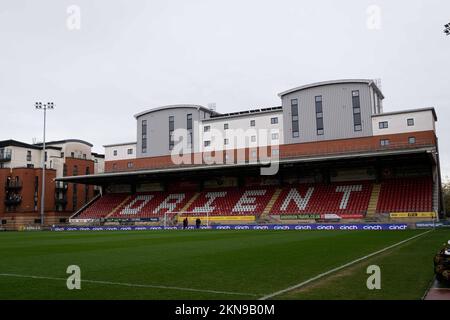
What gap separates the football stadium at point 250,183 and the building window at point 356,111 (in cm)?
13

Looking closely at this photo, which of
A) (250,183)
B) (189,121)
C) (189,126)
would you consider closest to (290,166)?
(250,183)

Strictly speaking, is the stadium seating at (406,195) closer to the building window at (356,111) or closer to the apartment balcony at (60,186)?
the building window at (356,111)

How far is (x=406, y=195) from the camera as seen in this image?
152 feet

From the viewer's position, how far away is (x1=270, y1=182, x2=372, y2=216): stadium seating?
4750 centimetres

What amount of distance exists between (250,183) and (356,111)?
16.7m

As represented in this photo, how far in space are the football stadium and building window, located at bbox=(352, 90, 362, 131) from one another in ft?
→ 0.41

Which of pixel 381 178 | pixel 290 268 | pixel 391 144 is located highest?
pixel 391 144

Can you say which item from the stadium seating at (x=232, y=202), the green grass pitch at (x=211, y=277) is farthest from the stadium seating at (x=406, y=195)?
the green grass pitch at (x=211, y=277)

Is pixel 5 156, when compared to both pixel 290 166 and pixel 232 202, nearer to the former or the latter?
pixel 232 202
